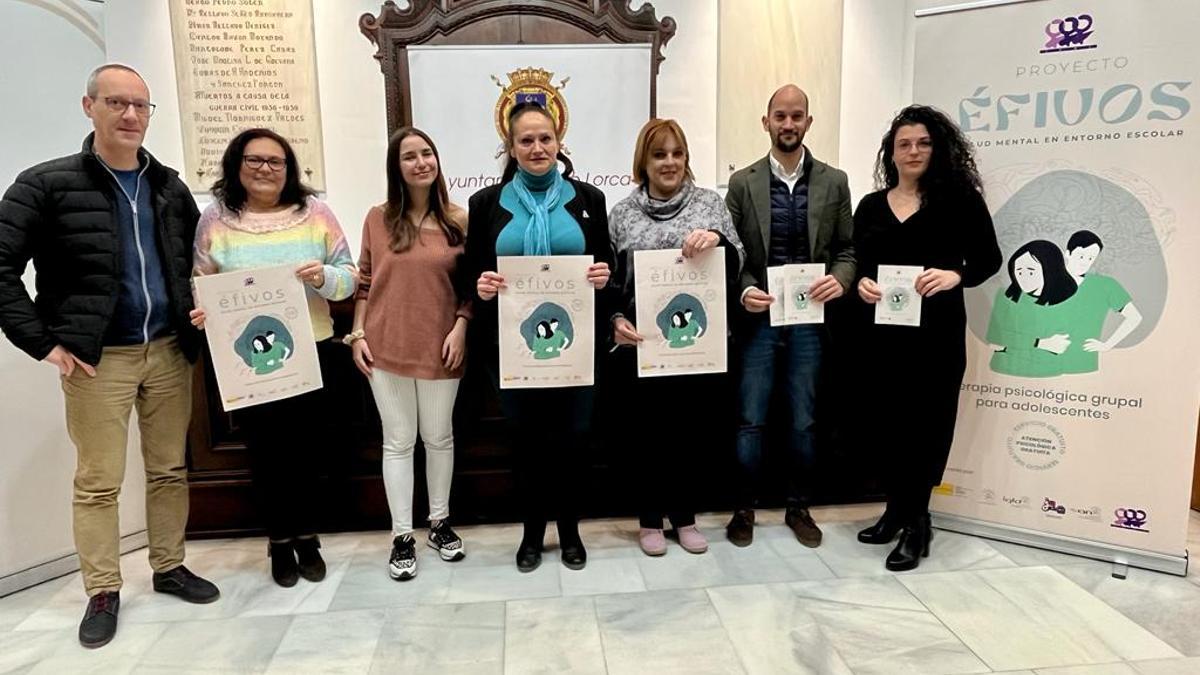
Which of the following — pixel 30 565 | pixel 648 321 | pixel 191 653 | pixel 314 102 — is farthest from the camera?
pixel 314 102

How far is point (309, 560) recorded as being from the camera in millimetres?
2627

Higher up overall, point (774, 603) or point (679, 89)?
point (679, 89)

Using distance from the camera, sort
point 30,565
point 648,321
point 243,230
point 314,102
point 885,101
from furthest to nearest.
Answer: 1. point 885,101
2. point 314,102
3. point 30,565
4. point 648,321
5. point 243,230

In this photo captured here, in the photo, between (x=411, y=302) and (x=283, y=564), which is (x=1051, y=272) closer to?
(x=411, y=302)

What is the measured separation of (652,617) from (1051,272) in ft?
6.27

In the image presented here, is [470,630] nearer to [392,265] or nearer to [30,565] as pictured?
[392,265]

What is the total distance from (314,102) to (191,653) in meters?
2.71

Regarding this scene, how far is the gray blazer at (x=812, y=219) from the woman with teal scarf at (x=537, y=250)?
1.76ft

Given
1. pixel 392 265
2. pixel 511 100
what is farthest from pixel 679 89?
pixel 392 265

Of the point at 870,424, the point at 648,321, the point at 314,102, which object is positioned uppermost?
the point at 314,102

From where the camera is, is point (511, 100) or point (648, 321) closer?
point (648, 321)

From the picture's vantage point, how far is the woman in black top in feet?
8.17

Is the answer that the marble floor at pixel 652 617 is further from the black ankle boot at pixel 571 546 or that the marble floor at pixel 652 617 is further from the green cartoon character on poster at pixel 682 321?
the green cartoon character on poster at pixel 682 321

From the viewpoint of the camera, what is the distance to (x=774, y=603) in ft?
7.81
